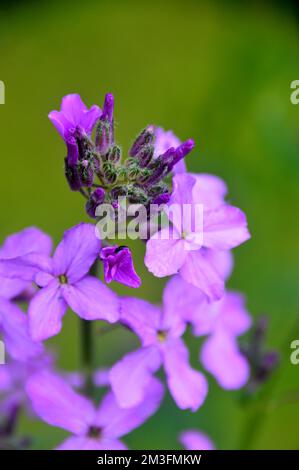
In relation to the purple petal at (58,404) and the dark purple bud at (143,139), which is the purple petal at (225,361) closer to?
the purple petal at (58,404)

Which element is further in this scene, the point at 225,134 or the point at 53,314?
the point at 225,134

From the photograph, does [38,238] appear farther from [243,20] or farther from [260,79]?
[243,20]

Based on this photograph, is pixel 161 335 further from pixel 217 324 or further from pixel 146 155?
pixel 146 155

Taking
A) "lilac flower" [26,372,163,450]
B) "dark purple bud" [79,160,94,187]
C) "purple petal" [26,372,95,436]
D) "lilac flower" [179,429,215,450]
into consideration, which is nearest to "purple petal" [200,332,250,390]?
"lilac flower" [179,429,215,450]

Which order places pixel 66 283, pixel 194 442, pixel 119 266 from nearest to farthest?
pixel 119 266 < pixel 66 283 < pixel 194 442

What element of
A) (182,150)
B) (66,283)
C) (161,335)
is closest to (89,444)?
(161,335)
